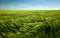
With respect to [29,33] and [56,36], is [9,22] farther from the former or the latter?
[56,36]

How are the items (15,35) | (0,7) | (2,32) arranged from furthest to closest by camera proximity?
1. (0,7)
2. (2,32)
3. (15,35)

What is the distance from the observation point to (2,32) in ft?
4.73

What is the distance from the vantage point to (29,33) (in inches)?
52.3

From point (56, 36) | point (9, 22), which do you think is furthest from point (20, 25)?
point (56, 36)

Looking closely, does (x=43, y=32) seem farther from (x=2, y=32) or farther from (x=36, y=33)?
(x=2, y=32)

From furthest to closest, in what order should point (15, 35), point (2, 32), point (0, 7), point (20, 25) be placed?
point (0, 7) < point (20, 25) < point (2, 32) < point (15, 35)

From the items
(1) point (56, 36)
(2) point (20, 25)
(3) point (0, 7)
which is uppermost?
(3) point (0, 7)

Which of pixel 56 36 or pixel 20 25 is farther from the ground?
pixel 20 25

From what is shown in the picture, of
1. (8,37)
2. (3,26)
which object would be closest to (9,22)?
(3,26)

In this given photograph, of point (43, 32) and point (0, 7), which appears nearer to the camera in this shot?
point (43, 32)

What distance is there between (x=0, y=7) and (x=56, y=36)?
4.09ft

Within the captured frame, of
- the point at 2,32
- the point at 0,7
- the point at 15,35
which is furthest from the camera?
the point at 0,7

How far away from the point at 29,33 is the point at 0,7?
108 centimetres

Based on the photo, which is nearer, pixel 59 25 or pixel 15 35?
pixel 15 35
